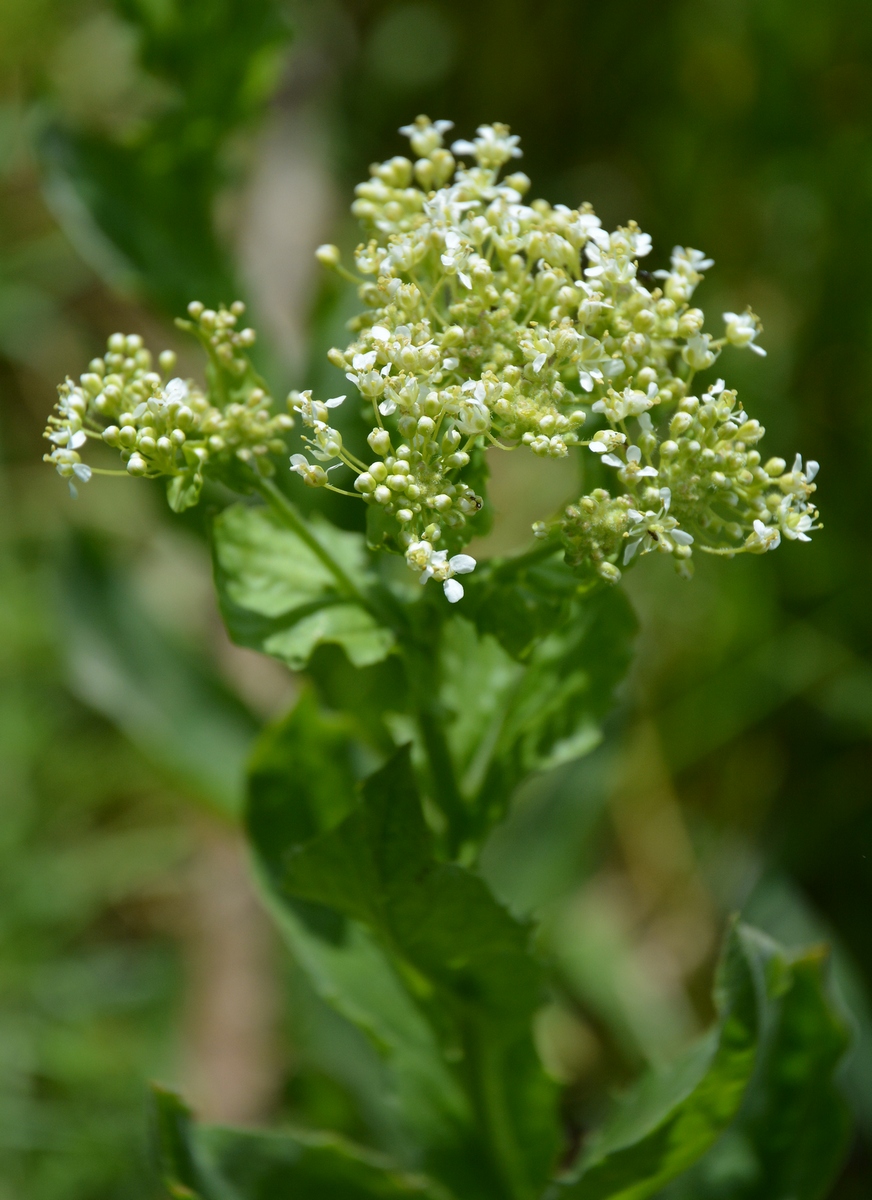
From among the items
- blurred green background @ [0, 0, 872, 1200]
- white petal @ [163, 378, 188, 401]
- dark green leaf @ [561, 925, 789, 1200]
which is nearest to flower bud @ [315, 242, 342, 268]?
white petal @ [163, 378, 188, 401]

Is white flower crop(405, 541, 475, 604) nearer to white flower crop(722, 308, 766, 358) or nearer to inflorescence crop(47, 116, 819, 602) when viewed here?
inflorescence crop(47, 116, 819, 602)

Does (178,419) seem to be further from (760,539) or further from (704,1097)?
(704,1097)

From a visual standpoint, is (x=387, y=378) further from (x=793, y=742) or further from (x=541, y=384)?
(x=793, y=742)

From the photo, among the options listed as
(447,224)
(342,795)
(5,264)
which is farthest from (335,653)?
(5,264)

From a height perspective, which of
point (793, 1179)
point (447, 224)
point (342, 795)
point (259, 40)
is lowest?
point (793, 1179)

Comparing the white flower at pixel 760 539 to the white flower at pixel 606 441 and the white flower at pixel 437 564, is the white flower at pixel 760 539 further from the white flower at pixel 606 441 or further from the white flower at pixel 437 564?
the white flower at pixel 437 564

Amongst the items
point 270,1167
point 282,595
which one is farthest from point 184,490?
point 270,1167
